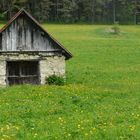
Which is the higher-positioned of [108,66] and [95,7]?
[95,7]

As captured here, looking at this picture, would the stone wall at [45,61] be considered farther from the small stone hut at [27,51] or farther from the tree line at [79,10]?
the tree line at [79,10]

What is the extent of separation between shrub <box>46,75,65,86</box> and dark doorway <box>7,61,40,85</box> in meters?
0.80

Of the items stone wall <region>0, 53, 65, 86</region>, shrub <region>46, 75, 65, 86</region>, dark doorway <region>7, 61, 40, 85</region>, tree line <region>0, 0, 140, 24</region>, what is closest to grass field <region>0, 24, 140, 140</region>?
stone wall <region>0, 53, 65, 86</region>

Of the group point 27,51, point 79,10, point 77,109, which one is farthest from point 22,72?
point 79,10

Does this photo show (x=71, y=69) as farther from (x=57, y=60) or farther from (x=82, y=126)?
(x=82, y=126)

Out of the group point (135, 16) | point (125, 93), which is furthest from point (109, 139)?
point (135, 16)

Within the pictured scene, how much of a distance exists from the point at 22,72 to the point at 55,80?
2690 millimetres

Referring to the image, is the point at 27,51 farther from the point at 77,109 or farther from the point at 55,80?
the point at 77,109

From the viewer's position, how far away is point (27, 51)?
32.2 m

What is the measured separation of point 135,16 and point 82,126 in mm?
107852

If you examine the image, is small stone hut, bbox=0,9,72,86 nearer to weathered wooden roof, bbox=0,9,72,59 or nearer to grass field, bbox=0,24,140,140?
weathered wooden roof, bbox=0,9,72,59

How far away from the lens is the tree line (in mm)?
114613

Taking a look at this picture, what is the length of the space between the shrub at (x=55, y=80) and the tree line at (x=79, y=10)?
78.2m

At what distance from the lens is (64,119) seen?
18938 mm
